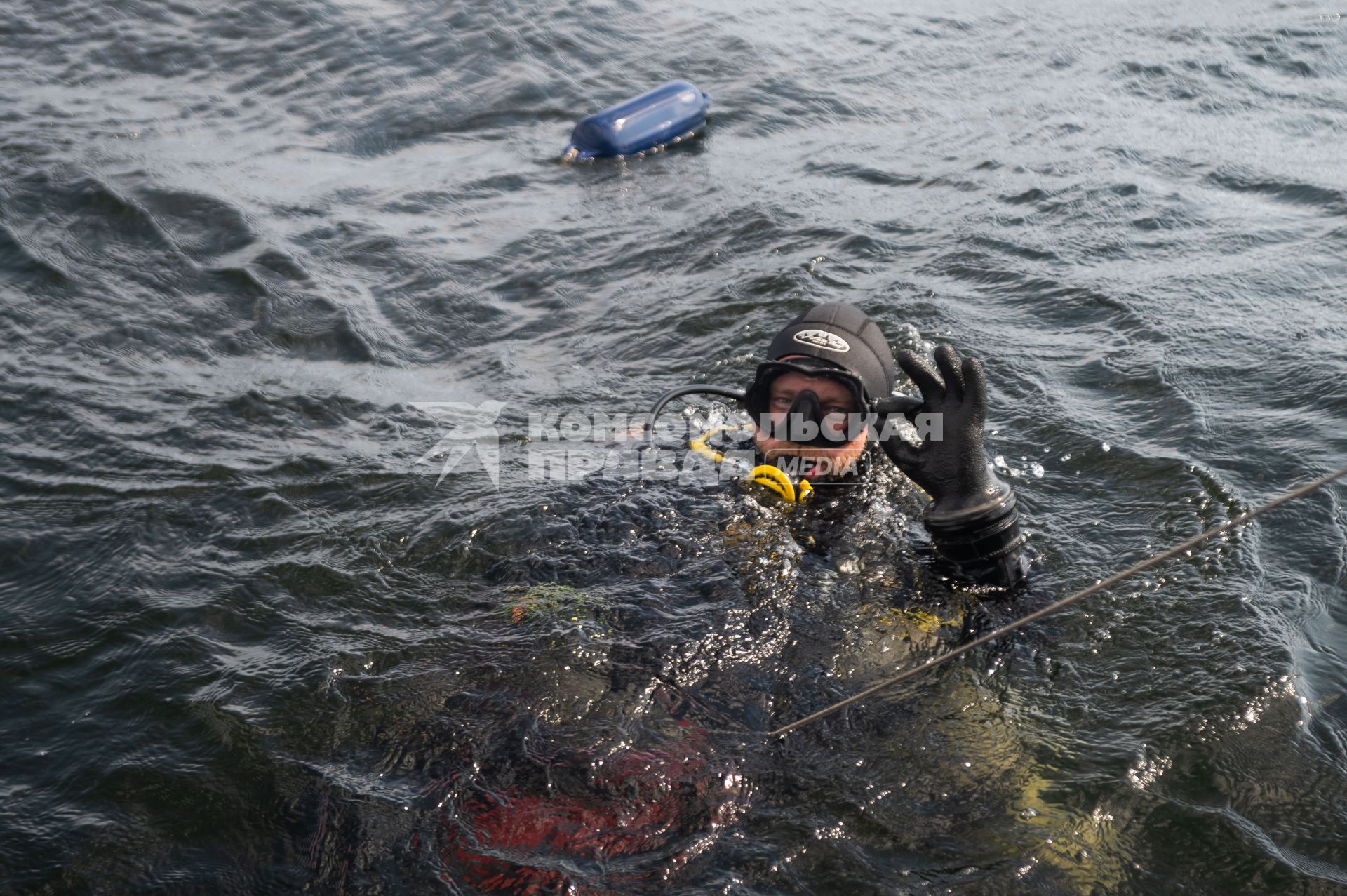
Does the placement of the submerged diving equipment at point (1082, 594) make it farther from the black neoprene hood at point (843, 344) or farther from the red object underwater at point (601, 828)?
the black neoprene hood at point (843, 344)

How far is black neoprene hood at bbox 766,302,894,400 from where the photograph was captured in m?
4.57

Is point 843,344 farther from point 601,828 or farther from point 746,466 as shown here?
point 601,828

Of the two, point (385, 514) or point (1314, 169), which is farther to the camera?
point (1314, 169)

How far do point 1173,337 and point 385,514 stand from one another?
452 cm

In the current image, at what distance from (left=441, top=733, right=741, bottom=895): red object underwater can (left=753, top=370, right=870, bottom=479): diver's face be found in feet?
5.07

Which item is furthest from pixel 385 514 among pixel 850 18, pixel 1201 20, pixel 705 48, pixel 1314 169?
pixel 1201 20

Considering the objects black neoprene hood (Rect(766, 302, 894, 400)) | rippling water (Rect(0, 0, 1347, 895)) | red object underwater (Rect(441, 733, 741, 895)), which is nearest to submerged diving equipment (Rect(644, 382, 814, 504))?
rippling water (Rect(0, 0, 1347, 895))

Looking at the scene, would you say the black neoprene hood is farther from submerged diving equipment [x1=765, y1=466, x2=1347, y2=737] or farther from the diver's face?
submerged diving equipment [x1=765, y1=466, x2=1347, y2=737]

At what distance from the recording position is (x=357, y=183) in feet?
30.6

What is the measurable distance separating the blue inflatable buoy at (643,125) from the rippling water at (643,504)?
0.19 meters

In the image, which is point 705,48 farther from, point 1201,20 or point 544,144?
point 1201,20

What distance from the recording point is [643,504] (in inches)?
187

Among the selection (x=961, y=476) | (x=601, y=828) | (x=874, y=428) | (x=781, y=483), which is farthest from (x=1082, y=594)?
(x=874, y=428)

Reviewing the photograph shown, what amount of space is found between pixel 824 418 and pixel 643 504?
87 cm
